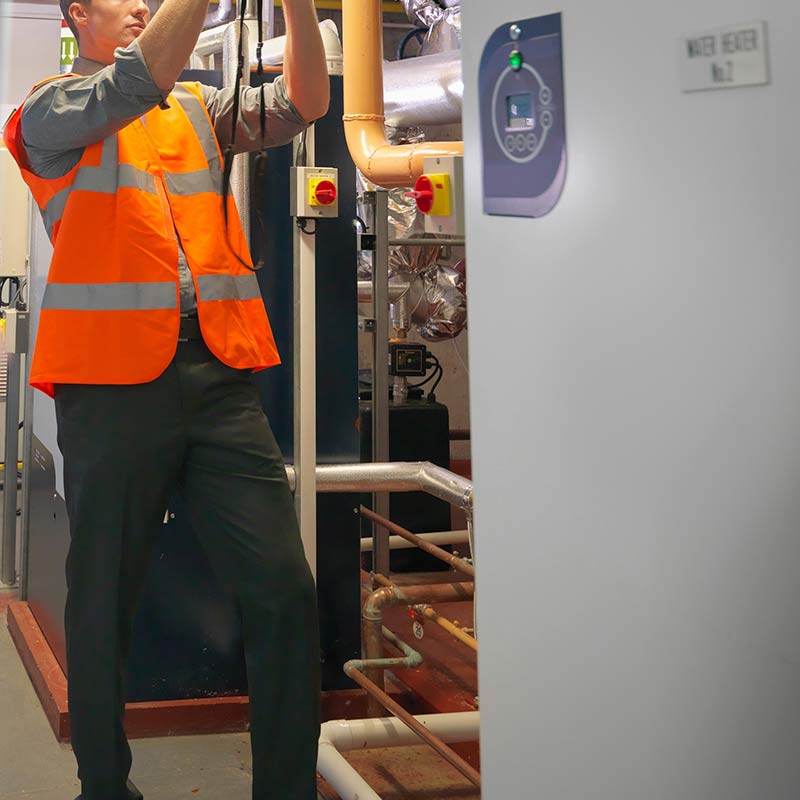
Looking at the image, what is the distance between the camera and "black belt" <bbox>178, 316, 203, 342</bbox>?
196cm

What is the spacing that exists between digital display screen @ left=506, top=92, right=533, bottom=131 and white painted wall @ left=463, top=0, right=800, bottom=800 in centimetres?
4

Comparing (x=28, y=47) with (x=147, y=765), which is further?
(x=28, y=47)

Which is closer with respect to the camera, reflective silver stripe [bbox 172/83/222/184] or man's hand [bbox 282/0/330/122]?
man's hand [bbox 282/0/330/122]

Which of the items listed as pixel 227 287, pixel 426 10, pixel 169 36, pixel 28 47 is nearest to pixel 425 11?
pixel 426 10

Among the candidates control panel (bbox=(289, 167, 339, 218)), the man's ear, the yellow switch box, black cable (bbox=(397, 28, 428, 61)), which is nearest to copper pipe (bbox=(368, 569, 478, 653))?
control panel (bbox=(289, 167, 339, 218))

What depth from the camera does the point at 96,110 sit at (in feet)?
5.95

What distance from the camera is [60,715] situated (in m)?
2.60

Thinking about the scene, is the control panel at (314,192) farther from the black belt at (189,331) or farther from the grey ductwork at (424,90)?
the grey ductwork at (424,90)

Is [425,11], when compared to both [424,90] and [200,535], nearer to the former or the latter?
[424,90]

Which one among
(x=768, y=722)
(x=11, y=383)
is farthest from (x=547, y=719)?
(x=11, y=383)

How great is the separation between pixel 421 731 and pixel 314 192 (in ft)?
3.86

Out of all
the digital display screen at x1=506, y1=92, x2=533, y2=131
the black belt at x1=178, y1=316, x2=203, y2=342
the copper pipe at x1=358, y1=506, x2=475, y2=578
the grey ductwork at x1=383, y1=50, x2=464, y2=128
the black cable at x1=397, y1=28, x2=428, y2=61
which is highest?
the black cable at x1=397, y1=28, x2=428, y2=61

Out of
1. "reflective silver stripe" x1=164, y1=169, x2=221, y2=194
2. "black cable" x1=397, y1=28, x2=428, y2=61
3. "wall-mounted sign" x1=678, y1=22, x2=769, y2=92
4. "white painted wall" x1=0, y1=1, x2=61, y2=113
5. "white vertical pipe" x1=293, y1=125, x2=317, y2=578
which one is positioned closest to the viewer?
"wall-mounted sign" x1=678, y1=22, x2=769, y2=92

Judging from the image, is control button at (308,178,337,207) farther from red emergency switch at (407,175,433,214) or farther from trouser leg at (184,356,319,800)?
red emergency switch at (407,175,433,214)
